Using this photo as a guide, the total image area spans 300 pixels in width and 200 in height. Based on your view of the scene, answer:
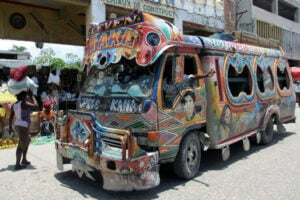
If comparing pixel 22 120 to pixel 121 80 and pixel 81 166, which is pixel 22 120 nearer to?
pixel 81 166

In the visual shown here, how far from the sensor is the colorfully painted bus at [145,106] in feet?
14.3

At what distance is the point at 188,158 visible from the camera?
206 inches

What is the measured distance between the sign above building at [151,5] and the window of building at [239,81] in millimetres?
6173

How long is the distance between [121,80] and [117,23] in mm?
983

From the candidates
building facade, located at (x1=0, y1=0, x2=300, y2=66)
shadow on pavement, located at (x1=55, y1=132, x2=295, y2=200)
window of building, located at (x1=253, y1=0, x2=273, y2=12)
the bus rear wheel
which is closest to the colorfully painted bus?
shadow on pavement, located at (x1=55, y1=132, x2=295, y2=200)

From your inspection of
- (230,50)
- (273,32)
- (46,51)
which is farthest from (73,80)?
(46,51)

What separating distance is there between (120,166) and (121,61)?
6.18ft

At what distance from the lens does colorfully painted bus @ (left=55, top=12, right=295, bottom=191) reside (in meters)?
4.35

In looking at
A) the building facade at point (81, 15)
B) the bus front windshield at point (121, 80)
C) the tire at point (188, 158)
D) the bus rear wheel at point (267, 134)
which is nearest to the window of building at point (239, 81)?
the bus rear wheel at point (267, 134)

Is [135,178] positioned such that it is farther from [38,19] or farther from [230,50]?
[38,19]

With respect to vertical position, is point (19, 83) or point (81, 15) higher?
point (81, 15)

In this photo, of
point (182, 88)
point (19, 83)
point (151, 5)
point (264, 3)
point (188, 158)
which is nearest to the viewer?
point (182, 88)

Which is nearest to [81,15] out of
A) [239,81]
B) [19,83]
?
[19,83]

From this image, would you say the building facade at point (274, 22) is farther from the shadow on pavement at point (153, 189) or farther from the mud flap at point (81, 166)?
the mud flap at point (81, 166)
